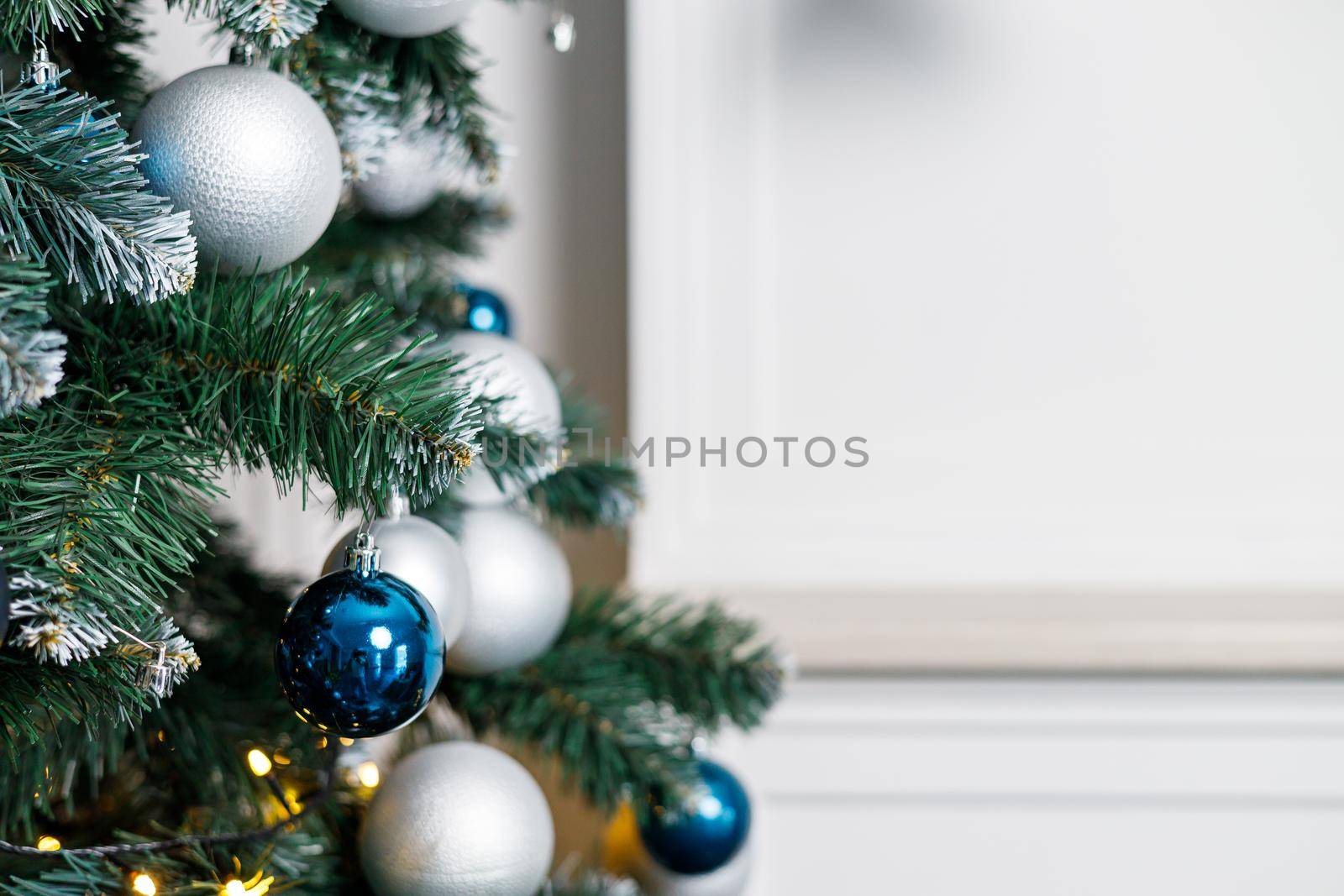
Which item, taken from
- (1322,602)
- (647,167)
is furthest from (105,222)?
(1322,602)

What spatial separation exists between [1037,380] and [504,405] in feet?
1.79

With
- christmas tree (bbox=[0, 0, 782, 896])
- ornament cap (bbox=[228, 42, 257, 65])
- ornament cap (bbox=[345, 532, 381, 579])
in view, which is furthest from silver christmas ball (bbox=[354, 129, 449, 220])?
ornament cap (bbox=[345, 532, 381, 579])

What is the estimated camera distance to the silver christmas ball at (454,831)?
1.33 feet

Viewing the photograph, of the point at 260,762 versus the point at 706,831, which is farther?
the point at 706,831

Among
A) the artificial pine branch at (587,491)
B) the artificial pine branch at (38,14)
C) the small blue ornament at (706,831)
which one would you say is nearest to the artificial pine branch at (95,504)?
the artificial pine branch at (38,14)

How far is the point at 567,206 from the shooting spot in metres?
0.92

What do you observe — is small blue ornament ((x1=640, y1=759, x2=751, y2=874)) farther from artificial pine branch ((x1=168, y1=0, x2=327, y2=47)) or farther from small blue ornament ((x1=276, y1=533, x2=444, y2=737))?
artificial pine branch ((x1=168, y1=0, x2=327, y2=47))

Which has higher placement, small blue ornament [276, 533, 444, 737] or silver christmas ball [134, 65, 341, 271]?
silver christmas ball [134, 65, 341, 271]

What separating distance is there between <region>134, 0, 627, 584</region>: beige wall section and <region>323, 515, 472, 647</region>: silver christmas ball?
51 cm

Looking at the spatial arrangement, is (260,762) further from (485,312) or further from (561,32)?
(561,32)

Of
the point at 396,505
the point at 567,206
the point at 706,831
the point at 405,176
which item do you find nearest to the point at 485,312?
the point at 405,176

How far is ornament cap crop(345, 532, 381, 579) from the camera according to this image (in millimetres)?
335

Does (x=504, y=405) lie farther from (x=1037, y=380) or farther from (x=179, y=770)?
(x=1037, y=380)

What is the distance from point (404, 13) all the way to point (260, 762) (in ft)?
1.01
